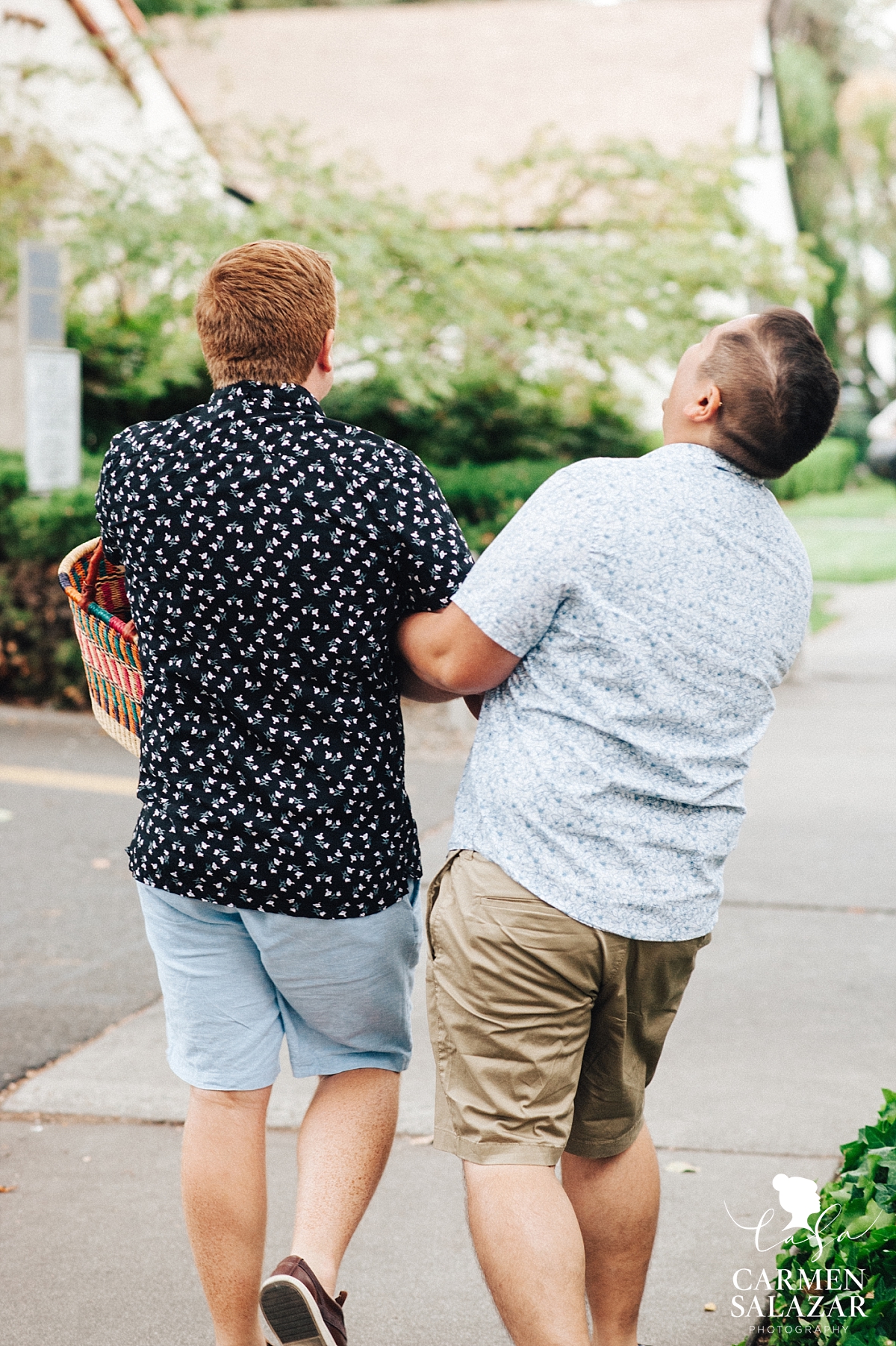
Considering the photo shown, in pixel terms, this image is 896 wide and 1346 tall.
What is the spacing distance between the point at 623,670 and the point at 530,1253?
837 millimetres

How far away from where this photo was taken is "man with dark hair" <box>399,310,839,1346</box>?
2.06 m

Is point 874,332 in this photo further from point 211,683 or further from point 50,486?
point 211,683

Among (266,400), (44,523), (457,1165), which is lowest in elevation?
(44,523)

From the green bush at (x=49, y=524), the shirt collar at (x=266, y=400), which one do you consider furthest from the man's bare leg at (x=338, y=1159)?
the green bush at (x=49, y=524)

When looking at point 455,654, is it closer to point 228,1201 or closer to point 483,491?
point 228,1201

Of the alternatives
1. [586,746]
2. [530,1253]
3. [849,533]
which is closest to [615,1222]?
[530,1253]

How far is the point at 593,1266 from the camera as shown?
2.39 metres

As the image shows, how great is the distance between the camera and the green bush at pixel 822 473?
27.2 meters

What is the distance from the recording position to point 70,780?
6.99 m

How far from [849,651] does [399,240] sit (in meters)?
4.76

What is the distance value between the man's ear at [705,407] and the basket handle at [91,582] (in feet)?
3.39

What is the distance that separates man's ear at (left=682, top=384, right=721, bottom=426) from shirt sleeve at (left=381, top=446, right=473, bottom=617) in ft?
1.26

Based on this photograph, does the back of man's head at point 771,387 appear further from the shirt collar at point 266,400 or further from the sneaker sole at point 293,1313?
the sneaker sole at point 293,1313
